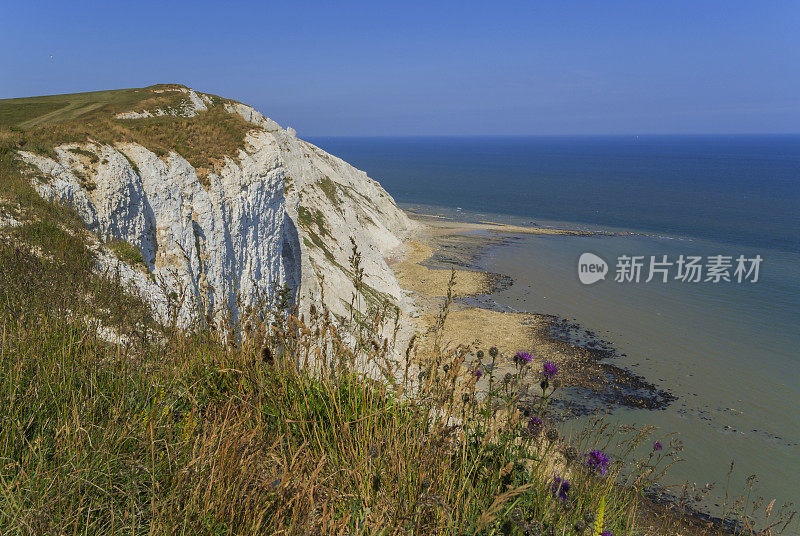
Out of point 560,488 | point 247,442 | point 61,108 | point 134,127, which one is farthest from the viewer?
point 61,108

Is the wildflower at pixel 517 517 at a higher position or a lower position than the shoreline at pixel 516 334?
higher

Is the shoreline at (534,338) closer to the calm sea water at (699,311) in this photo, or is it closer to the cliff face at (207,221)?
the calm sea water at (699,311)

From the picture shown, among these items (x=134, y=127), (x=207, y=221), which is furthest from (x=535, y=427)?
(x=134, y=127)

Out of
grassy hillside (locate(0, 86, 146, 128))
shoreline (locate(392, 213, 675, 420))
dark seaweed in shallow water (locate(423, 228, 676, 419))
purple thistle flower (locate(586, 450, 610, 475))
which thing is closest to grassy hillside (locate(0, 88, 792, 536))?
purple thistle flower (locate(586, 450, 610, 475))

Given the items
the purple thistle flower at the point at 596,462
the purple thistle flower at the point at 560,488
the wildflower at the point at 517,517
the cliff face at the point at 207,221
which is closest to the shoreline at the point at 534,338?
the cliff face at the point at 207,221

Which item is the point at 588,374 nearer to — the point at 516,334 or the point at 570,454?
the point at 516,334

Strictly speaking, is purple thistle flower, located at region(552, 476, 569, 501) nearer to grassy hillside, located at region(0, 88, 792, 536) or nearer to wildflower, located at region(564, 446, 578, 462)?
grassy hillside, located at region(0, 88, 792, 536)

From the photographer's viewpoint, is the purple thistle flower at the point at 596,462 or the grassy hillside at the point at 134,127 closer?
the purple thistle flower at the point at 596,462

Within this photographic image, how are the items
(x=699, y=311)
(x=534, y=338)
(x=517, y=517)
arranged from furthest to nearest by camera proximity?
(x=699, y=311)
(x=534, y=338)
(x=517, y=517)

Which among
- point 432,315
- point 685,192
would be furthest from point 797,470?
point 685,192
